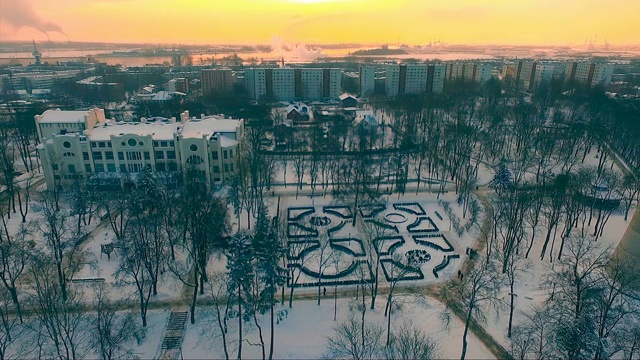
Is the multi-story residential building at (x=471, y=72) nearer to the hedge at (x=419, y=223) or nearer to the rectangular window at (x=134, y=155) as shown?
the hedge at (x=419, y=223)

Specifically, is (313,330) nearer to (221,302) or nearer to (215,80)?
(221,302)

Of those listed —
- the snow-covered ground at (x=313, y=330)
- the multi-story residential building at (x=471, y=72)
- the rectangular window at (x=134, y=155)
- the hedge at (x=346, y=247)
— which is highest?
the multi-story residential building at (x=471, y=72)

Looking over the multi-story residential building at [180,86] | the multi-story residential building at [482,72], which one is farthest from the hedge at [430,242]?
the multi-story residential building at [180,86]

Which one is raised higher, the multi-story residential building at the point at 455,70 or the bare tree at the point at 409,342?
the multi-story residential building at the point at 455,70

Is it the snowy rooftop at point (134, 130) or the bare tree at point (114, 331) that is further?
the snowy rooftop at point (134, 130)

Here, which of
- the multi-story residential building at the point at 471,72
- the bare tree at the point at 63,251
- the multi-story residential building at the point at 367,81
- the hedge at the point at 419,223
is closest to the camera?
the bare tree at the point at 63,251

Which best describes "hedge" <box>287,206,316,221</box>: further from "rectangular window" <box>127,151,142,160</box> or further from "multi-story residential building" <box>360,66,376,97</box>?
"multi-story residential building" <box>360,66,376,97</box>
